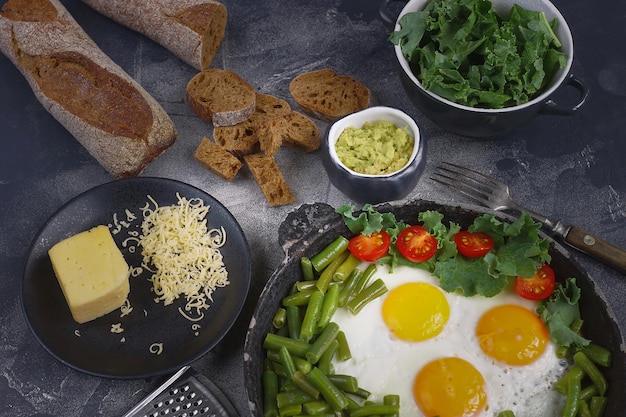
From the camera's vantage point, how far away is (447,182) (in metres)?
4.23

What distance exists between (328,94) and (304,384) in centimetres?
200

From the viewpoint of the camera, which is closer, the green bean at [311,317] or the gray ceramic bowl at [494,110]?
the green bean at [311,317]

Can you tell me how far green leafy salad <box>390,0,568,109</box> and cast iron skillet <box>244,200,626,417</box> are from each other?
0.77m

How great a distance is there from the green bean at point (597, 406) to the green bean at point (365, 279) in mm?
1118

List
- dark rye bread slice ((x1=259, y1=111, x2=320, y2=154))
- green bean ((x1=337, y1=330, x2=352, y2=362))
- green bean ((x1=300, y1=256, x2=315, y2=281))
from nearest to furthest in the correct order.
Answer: green bean ((x1=337, y1=330, x2=352, y2=362)) → green bean ((x1=300, y1=256, x2=315, y2=281)) → dark rye bread slice ((x1=259, y1=111, x2=320, y2=154))

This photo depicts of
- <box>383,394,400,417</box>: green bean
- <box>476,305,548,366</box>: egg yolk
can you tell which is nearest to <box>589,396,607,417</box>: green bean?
<box>476,305,548,366</box>: egg yolk

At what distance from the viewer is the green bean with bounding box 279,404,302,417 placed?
3.19 meters

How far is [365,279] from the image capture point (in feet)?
11.5

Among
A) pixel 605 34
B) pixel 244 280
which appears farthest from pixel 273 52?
pixel 605 34

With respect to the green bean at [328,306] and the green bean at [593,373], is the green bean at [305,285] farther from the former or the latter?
the green bean at [593,373]

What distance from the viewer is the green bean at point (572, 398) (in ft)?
10.1

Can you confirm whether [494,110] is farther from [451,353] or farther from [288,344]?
[288,344]

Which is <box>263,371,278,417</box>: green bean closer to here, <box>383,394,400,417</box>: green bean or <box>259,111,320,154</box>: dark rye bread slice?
<box>383,394,400,417</box>: green bean

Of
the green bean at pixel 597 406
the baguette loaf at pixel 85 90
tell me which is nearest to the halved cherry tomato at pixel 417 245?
the green bean at pixel 597 406
